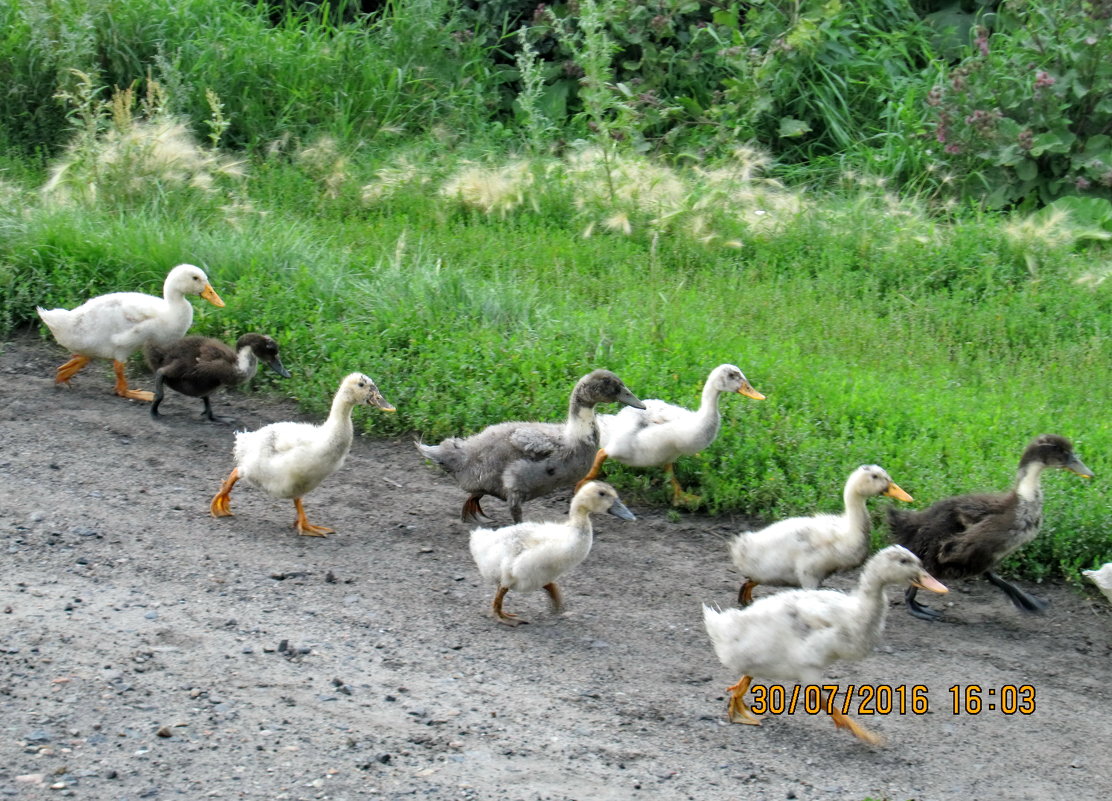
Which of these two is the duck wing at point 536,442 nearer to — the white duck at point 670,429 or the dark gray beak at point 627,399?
the white duck at point 670,429

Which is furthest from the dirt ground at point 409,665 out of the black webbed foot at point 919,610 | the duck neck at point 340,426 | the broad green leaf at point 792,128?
the broad green leaf at point 792,128

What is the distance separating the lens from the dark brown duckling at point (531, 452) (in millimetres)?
7055

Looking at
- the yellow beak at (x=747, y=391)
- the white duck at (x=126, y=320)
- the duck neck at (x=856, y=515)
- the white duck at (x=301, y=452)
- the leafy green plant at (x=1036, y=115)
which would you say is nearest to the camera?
the duck neck at (x=856, y=515)

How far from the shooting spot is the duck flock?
5.38 metres

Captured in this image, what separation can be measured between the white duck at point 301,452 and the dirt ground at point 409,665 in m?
0.27

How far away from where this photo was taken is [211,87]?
41.5 ft

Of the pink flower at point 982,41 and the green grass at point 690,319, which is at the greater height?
the pink flower at point 982,41

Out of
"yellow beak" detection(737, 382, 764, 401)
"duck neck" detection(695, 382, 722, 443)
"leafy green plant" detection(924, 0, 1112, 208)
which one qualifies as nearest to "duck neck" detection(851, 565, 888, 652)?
"duck neck" detection(695, 382, 722, 443)

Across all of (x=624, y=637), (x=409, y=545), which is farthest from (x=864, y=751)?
(x=409, y=545)

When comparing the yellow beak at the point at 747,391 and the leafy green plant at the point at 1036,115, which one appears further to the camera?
the leafy green plant at the point at 1036,115

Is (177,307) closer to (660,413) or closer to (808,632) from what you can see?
(660,413)

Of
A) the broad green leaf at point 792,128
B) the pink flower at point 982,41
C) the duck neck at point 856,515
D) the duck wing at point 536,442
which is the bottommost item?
Answer: the duck wing at point 536,442

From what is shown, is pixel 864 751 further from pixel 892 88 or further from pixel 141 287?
pixel 892 88

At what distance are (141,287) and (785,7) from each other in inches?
270
